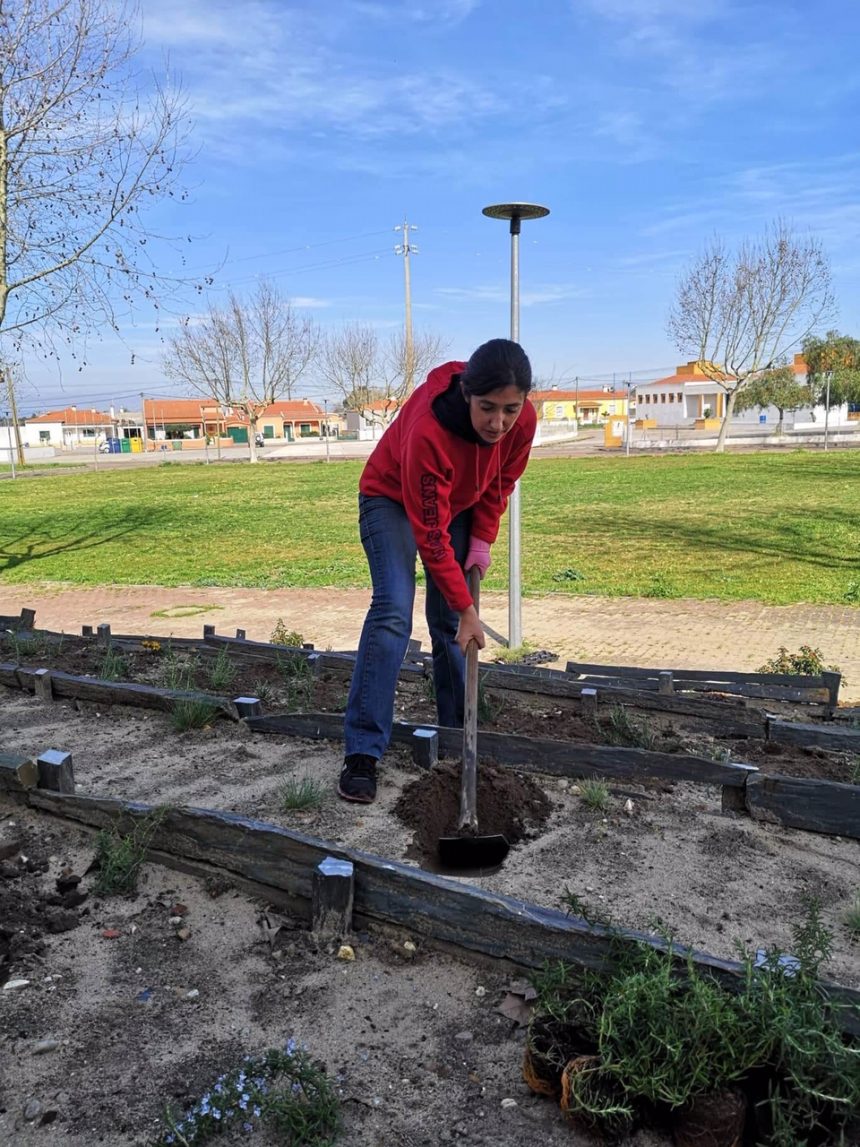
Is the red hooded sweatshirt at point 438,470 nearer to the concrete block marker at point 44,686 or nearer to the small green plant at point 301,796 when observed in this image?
the small green plant at point 301,796

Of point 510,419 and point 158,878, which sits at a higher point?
point 510,419

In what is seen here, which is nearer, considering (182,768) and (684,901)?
(684,901)

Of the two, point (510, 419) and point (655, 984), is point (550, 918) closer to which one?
point (655, 984)

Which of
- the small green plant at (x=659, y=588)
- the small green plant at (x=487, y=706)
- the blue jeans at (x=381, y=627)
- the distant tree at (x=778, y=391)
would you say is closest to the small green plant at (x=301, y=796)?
the blue jeans at (x=381, y=627)

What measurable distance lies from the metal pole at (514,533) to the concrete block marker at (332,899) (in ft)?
16.6

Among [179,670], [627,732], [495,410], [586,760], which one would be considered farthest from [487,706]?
[179,670]

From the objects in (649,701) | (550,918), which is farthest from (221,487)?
(550,918)

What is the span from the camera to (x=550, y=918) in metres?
2.26

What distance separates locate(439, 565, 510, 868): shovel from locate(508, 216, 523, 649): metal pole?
423cm

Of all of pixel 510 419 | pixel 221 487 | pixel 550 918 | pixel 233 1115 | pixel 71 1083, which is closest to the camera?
pixel 233 1115

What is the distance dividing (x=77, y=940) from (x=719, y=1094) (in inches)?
67.8

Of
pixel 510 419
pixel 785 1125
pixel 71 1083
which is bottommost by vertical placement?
pixel 71 1083

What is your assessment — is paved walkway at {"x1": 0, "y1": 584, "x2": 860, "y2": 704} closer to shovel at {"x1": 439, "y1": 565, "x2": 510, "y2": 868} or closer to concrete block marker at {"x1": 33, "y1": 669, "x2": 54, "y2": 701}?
concrete block marker at {"x1": 33, "y1": 669, "x2": 54, "y2": 701}

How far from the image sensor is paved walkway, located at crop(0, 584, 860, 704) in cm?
745
